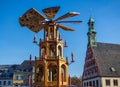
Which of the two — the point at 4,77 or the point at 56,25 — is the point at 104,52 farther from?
the point at 56,25

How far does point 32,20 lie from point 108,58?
55430 millimetres

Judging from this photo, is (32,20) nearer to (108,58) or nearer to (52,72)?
(52,72)

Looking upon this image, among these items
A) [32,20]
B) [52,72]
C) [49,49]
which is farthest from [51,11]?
[52,72]

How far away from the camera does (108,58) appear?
86812 mm

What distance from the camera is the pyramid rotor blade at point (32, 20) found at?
35.1m

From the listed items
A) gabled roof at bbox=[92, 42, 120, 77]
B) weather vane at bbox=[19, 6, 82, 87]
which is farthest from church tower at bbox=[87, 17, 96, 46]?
weather vane at bbox=[19, 6, 82, 87]

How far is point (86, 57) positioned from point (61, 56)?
55.5 m

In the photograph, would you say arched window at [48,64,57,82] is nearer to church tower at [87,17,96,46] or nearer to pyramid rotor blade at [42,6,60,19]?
pyramid rotor blade at [42,6,60,19]

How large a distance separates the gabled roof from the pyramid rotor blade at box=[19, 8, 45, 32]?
48.1 meters

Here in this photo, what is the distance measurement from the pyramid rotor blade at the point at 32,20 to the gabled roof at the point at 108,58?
158ft

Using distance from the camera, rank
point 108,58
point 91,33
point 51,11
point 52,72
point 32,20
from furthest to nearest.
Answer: point 91,33
point 108,58
point 32,20
point 51,11
point 52,72

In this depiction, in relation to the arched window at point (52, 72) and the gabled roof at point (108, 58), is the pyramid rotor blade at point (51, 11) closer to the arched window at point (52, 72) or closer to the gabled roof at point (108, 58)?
the arched window at point (52, 72)

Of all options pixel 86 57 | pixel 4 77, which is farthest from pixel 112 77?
pixel 4 77

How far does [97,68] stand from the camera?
81.0 m
